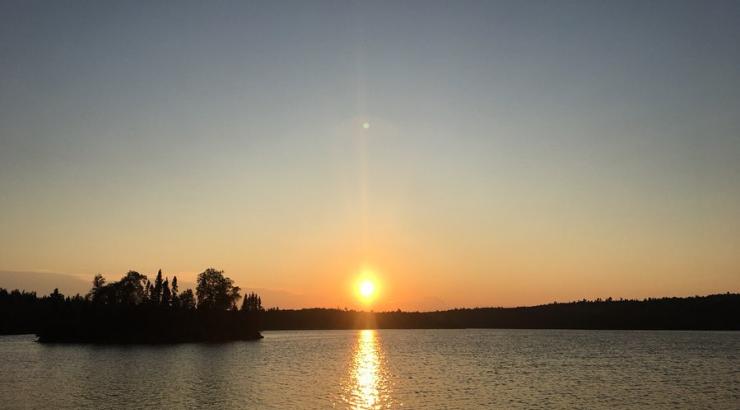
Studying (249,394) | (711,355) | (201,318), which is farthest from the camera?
(201,318)

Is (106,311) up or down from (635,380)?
up

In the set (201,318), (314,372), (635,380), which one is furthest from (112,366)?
(201,318)

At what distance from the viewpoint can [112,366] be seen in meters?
95.5

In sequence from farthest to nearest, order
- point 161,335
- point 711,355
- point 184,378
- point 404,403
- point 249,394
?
point 161,335 < point 711,355 < point 184,378 < point 249,394 < point 404,403

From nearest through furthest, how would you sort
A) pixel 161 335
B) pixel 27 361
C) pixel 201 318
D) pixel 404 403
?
pixel 404 403 < pixel 27 361 < pixel 161 335 < pixel 201 318

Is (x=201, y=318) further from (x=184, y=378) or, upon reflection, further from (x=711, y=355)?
(x=711, y=355)

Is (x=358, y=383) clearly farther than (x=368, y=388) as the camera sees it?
Yes

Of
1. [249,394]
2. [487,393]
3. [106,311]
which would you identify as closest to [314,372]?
[249,394]

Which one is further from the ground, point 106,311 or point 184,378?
point 106,311

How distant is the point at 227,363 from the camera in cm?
10769

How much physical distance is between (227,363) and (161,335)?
8188 centimetres

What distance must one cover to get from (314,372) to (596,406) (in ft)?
160

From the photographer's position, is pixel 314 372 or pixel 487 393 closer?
pixel 487 393

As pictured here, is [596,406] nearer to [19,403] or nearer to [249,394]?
[249,394]
